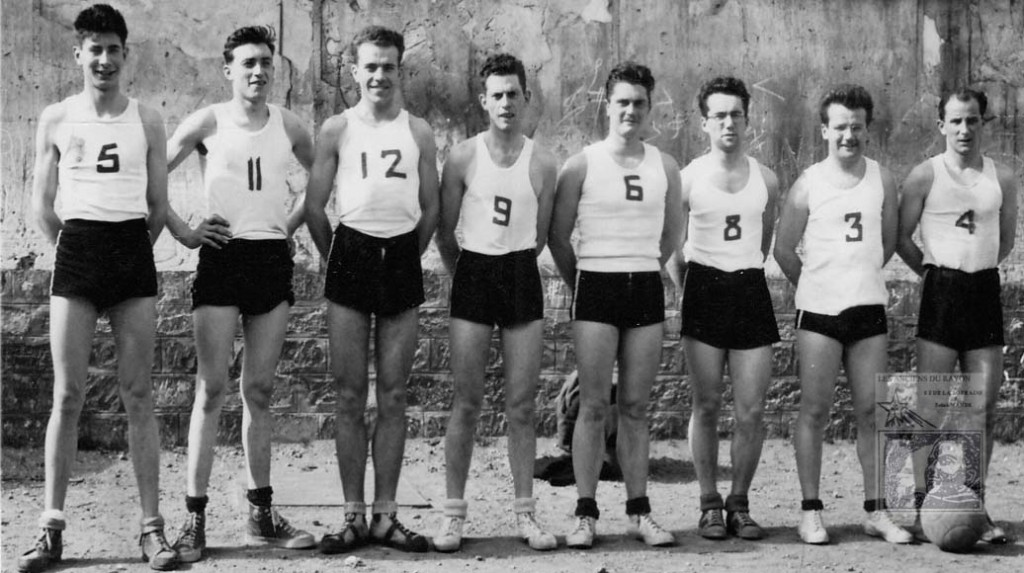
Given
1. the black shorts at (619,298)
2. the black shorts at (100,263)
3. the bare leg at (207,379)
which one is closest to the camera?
the black shorts at (100,263)

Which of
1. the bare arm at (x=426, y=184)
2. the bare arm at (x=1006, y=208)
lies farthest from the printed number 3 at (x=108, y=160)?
the bare arm at (x=1006, y=208)

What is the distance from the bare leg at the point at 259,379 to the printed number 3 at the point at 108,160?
0.89 metres

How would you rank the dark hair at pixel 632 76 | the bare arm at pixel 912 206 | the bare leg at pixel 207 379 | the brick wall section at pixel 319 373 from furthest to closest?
the brick wall section at pixel 319 373
the bare arm at pixel 912 206
the dark hair at pixel 632 76
the bare leg at pixel 207 379

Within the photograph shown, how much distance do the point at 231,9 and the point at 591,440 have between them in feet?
12.0

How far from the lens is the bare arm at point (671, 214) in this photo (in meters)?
6.14

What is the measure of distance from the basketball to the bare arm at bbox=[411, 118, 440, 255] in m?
2.69

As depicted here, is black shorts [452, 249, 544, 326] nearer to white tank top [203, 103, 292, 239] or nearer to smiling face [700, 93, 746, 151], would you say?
white tank top [203, 103, 292, 239]

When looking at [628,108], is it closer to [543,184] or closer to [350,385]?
[543,184]

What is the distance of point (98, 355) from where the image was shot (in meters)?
7.83

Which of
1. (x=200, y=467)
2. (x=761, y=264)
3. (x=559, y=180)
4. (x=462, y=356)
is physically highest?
(x=559, y=180)

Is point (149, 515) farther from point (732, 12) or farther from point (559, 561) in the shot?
point (732, 12)

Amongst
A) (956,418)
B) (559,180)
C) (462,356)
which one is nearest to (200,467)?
(462,356)

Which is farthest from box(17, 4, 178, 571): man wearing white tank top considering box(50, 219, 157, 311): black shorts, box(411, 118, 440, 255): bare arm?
box(411, 118, 440, 255): bare arm

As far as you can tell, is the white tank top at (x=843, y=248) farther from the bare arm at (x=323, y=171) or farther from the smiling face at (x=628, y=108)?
the bare arm at (x=323, y=171)
